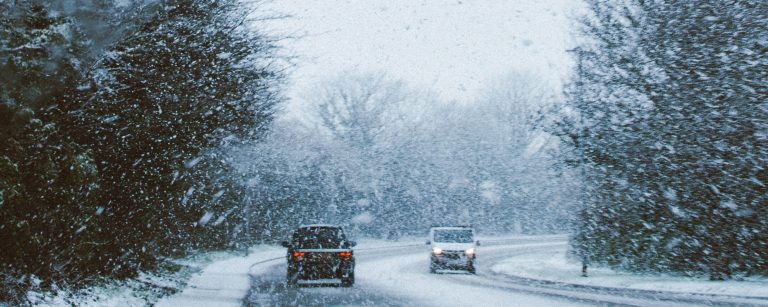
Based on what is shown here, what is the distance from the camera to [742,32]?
62.7ft

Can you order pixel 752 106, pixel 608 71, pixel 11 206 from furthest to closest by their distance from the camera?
pixel 608 71, pixel 752 106, pixel 11 206

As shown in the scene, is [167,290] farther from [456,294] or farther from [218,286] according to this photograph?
[456,294]

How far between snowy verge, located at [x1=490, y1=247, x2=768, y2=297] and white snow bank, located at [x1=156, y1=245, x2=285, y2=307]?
9.93m

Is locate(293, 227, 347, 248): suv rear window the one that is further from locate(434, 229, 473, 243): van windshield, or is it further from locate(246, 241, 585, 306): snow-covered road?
locate(434, 229, 473, 243): van windshield

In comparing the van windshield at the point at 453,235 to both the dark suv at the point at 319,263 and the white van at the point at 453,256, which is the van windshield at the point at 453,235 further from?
the dark suv at the point at 319,263

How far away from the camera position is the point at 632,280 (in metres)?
21.9

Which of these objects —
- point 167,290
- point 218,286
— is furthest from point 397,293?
point 167,290

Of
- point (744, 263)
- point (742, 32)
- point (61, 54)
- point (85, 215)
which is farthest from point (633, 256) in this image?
point (61, 54)

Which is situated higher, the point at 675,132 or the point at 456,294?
the point at 675,132

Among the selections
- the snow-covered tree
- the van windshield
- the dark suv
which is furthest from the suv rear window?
the snow-covered tree

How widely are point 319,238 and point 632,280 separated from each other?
9.26m

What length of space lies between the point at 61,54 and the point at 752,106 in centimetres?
1588

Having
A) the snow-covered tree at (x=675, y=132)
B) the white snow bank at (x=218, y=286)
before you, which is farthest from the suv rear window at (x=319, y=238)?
the snow-covered tree at (x=675, y=132)

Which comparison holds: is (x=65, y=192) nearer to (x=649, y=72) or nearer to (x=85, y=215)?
(x=85, y=215)
